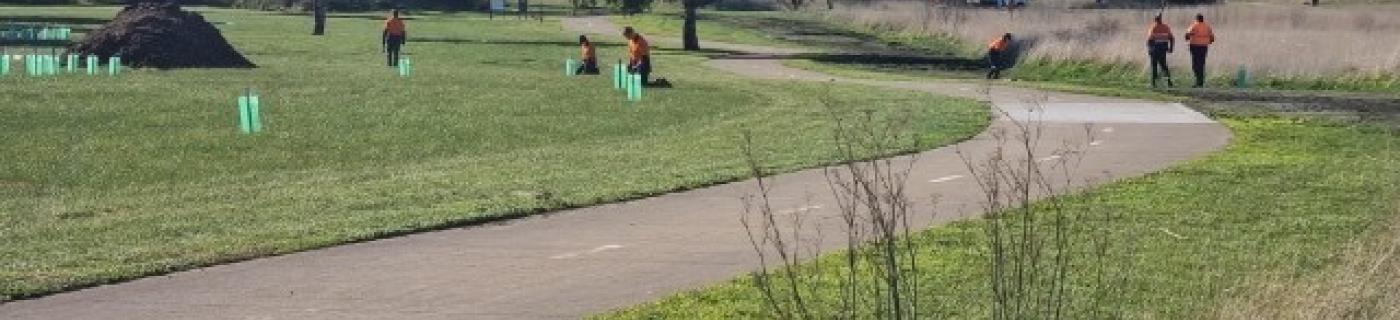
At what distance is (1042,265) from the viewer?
11992mm

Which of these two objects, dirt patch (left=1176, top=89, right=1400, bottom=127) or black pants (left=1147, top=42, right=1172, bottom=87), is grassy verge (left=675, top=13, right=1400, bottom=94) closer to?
black pants (left=1147, top=42, right=1172, bottom=87)

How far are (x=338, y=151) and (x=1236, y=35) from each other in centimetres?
2851

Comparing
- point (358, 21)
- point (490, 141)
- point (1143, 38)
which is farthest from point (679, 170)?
point (358, 21)

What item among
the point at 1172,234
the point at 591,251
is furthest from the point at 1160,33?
the point at 591,251

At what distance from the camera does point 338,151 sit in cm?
2350

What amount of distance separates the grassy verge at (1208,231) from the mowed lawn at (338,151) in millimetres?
3416

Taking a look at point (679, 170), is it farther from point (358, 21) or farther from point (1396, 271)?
point (358, 21)

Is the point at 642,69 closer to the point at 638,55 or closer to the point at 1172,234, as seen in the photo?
the point at 638,55

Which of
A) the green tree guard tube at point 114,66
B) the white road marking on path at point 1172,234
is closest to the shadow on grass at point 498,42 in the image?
A: the green tree guard tube at point 114,66

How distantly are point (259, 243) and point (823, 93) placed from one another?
2008 centimetres

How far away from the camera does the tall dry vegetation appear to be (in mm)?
40219

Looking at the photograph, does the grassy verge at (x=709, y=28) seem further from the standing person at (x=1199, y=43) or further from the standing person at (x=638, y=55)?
the standing person at (x=638, y=55)

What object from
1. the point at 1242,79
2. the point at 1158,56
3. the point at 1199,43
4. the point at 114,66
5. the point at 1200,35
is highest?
the point at 1200,35

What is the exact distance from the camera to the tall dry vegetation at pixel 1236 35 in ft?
132
